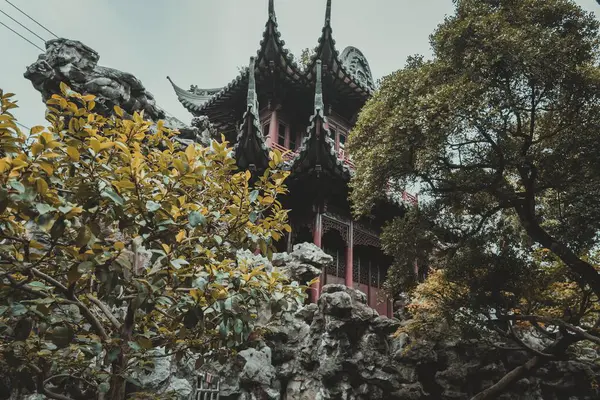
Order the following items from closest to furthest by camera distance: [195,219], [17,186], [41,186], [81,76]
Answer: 1. [17,186]
2. [41,186]
3. [195,219]
4. [81,76]

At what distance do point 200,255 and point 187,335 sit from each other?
85 cm

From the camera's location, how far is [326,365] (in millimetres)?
7891

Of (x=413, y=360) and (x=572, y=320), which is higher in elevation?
(x=572, y=320)

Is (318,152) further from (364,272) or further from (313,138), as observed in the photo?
(364,272)

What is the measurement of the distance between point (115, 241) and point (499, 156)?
618cm

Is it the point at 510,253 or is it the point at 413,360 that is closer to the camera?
the point at 510,253

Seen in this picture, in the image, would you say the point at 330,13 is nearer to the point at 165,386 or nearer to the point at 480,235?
the point at 480,235

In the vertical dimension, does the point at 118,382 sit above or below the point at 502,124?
below

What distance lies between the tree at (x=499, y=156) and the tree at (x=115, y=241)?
14.1 feet

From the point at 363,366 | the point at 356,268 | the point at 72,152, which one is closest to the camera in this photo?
the point at 72,152

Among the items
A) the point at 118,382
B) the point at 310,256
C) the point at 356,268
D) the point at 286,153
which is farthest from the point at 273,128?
the point at 118,382

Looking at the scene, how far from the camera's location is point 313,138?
11.7 m

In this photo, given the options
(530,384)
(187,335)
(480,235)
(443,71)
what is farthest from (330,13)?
(187,335)

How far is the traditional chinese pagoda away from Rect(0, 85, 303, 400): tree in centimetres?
815
